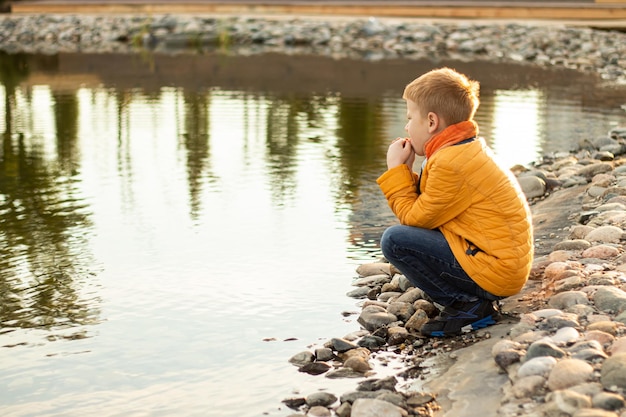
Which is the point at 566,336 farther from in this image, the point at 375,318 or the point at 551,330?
the point at 375,318

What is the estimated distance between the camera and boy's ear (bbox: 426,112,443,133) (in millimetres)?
3465

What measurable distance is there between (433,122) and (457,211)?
317 mm

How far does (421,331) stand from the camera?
12.0 ft

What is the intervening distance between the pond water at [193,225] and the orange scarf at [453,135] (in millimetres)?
839

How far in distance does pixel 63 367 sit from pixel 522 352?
1.59 m

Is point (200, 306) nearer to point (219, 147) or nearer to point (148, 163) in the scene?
point (148, 163)

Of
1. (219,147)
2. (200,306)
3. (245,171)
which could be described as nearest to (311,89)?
(219,147)

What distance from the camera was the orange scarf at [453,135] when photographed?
345cm

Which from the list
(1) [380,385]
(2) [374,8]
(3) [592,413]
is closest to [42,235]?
(1) [380,385]

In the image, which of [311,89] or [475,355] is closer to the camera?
[475,355]

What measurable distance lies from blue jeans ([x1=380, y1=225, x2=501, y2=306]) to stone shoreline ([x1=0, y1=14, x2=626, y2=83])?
10.9 m

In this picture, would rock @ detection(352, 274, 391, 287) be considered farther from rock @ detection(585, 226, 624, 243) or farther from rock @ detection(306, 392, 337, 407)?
rock @ detection(306, 392, 337, 407)

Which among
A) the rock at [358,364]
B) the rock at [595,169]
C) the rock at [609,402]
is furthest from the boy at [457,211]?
the rock at [595,169]

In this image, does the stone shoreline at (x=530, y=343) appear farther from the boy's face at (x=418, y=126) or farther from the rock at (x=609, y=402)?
the boy's face at (x=418, y=126)
